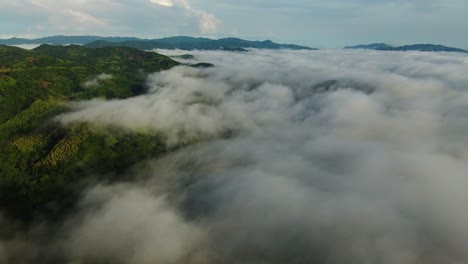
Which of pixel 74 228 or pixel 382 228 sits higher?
pixel 382 228

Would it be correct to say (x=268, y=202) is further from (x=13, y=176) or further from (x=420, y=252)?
(x=13, y=176)

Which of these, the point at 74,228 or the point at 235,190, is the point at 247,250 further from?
the point at 74,228

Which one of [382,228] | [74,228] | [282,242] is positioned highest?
[382,228]

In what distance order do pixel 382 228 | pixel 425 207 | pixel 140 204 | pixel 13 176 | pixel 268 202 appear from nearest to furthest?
pixel 382 228 < pixel 425 207 < pixel 268 202 < pixel 140 204 < pixel 13 176

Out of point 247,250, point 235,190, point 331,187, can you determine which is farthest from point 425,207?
point 235,190

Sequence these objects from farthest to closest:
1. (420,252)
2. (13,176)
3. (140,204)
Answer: (13,176)
(140,204)
(420,252)

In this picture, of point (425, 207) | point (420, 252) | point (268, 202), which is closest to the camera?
point (420, 252)

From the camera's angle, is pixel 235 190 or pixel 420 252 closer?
pixel 420 252

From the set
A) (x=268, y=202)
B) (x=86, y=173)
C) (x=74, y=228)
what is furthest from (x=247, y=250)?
(x=86, y=173)

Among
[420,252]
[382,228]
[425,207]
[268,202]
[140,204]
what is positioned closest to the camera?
[420,252]
